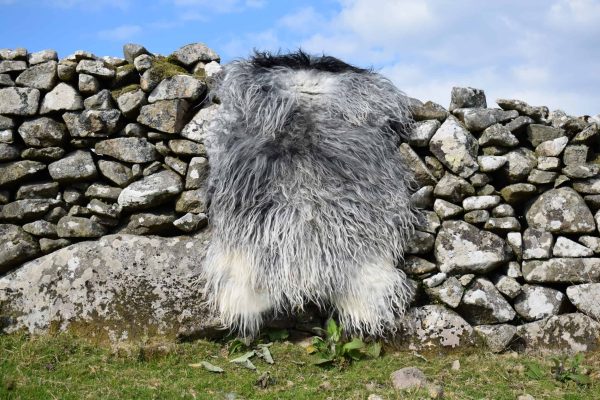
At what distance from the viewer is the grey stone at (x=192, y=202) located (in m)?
5.52

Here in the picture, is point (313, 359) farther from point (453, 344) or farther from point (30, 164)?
point (30, 164)

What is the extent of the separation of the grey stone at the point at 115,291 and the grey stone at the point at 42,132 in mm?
1055

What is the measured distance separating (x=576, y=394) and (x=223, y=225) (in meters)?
2.95

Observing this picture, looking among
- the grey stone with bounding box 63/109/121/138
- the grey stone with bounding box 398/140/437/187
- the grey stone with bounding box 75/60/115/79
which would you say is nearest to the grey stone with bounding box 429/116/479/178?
the grey stone with bounding box 398/140/437/187

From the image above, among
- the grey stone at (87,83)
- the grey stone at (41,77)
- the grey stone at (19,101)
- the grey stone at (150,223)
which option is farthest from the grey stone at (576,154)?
the grey stone at (19,101)

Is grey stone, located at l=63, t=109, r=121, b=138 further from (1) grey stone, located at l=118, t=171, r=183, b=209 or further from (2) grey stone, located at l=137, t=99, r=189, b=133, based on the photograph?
(1) grey stone, located at l=118, t=171, r=183, b=209

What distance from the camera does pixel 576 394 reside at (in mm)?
4336

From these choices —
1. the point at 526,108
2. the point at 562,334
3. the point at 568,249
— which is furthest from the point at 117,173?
the point at 562,334

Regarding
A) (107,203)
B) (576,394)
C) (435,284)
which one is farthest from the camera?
(107,203)

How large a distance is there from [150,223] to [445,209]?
2.60 m

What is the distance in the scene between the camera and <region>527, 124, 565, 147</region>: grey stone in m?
5.41

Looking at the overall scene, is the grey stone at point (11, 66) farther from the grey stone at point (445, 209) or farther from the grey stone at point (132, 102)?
the grey stone at point (445, 209)

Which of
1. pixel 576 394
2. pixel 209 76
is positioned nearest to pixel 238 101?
pixel 209 76

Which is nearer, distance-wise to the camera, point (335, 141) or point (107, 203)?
point (335, 141)
